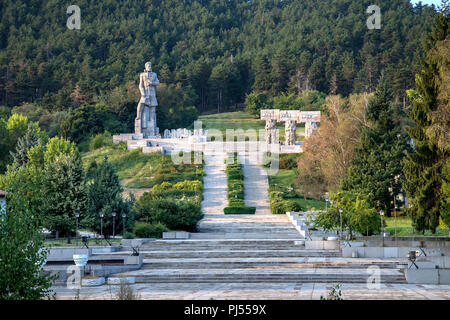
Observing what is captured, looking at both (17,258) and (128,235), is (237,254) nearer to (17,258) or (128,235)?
(128,235)

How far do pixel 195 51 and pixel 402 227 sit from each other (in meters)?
60.8

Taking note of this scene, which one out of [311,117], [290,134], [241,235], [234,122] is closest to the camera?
[241,235]

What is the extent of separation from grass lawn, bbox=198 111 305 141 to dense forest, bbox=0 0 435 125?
298cm

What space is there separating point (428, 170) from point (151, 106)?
32397mm

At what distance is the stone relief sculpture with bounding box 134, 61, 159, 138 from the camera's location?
54281 mm

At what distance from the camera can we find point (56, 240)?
28.1 meters

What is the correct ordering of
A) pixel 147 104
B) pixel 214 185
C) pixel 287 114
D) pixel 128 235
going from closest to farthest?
1. pixel 128 235
2. pixel 214 185
3. pixel 147 104
4. pixel 287 114

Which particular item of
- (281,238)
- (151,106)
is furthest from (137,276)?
(151,106)

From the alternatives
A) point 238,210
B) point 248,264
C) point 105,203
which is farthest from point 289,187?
point 248,264

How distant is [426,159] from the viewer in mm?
26188

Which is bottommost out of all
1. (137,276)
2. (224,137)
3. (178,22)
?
(137,276)

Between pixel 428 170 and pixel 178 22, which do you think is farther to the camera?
pixel 178 22
